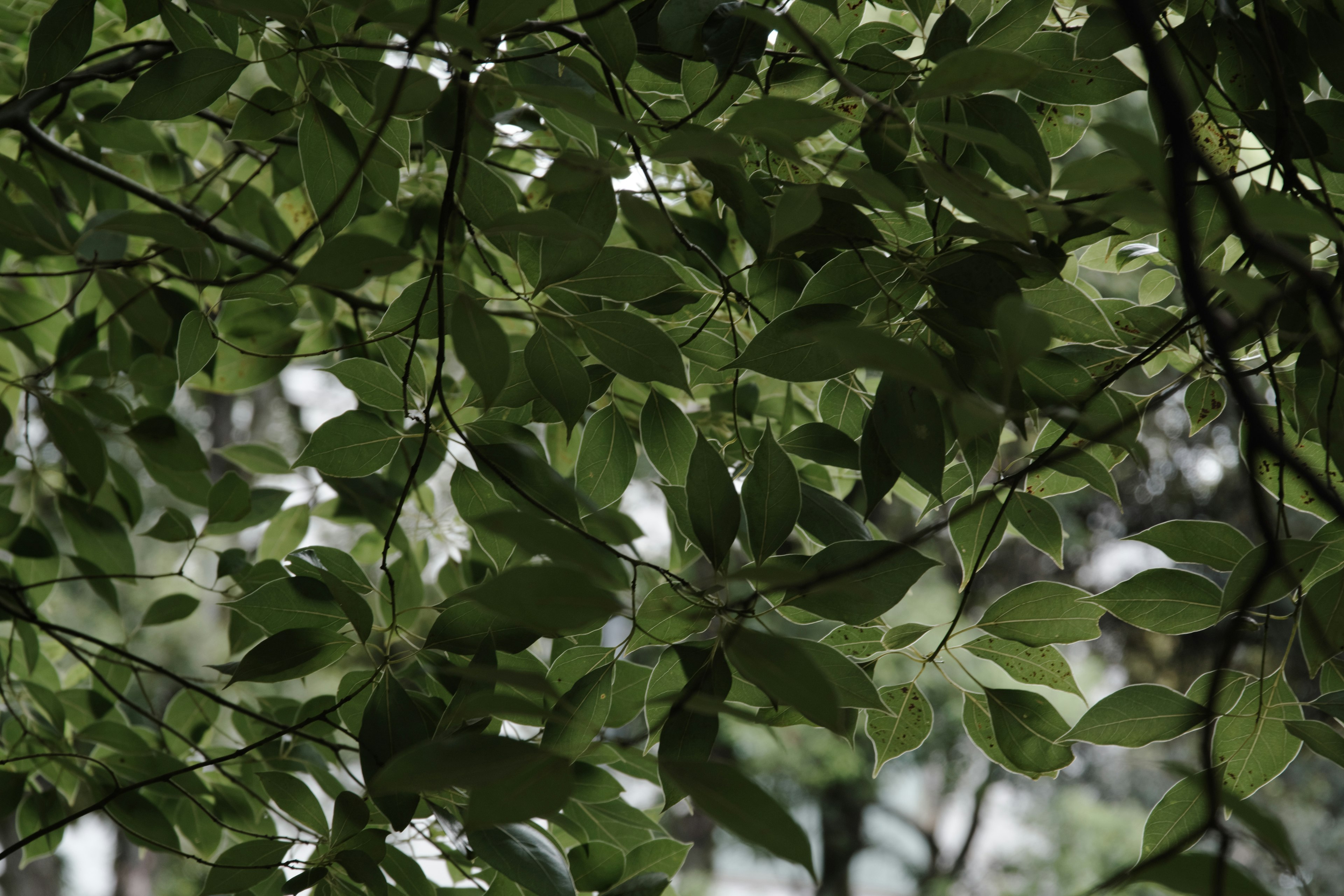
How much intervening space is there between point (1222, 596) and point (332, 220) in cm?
52

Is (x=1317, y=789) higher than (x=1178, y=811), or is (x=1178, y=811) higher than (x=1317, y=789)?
(x=1178, y=811)

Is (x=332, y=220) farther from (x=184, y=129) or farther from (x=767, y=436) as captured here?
(x=184, y=129)

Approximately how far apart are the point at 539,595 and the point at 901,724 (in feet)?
1.19

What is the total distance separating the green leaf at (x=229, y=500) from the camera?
2.53 feet

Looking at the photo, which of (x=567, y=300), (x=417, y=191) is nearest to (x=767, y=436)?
(x=567, y=300)

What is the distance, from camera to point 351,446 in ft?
1.77

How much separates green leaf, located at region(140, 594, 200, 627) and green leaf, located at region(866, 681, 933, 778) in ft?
1.98

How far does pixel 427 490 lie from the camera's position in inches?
36.4

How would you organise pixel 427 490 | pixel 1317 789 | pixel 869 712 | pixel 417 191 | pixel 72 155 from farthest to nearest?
pixel 1317 789, pixel 427 490, pixel 417 191, pixel 72 155, pixel 869 712

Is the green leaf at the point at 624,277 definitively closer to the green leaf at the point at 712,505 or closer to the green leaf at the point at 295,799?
the green leaf at the point at 712,505

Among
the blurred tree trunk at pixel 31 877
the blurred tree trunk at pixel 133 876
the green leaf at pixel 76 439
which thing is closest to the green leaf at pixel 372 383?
the green leaf at pixel 76 439

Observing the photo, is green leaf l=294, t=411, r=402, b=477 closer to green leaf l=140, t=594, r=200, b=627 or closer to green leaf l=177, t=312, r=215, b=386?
green leaf l=177, t=312, r=215, b=386

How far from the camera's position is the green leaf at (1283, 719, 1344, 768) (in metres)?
0.43

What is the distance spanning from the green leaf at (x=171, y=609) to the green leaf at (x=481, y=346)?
1.94 feet
